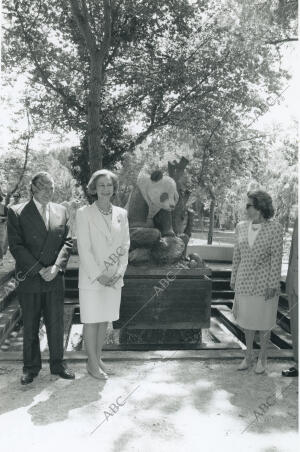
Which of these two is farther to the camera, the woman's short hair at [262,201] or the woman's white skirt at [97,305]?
the woman's short hair at [262,201]

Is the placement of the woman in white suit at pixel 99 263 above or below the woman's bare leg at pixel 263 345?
above

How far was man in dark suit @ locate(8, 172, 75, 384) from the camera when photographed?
12.4ft

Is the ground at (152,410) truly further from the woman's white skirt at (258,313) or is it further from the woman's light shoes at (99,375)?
the woman's white skirt at (258,313)

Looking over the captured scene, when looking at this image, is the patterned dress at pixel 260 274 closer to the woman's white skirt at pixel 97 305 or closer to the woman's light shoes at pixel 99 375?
the woman's white skirt at pixel 97 305

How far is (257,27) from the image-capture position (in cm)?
1284

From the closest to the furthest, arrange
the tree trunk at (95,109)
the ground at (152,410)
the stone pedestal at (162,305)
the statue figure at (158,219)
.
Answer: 1. the ground at (152,410)
2. the stone pedestal at (162,305)
3. the statue figure at (158,219)
4. the tree trunk at (95,109)

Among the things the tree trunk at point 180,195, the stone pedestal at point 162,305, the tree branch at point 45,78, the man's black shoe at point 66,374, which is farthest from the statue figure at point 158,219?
the tree branch at point 45,78

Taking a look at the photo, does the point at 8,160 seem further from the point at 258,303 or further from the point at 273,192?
the point at 258,303

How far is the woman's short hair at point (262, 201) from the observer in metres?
4.05

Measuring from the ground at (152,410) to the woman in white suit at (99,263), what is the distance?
1.23 ft

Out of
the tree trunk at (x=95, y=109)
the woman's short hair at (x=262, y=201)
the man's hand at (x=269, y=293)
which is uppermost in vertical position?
the tree trunk at (x=95, y=109)

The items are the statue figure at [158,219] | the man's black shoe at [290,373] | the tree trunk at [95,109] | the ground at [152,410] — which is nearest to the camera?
the ground at [152,410]

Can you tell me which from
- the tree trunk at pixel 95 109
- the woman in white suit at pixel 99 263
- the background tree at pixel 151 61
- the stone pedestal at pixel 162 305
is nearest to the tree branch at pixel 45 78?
the background tree at pixel 151 61

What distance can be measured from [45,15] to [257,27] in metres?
6.48
